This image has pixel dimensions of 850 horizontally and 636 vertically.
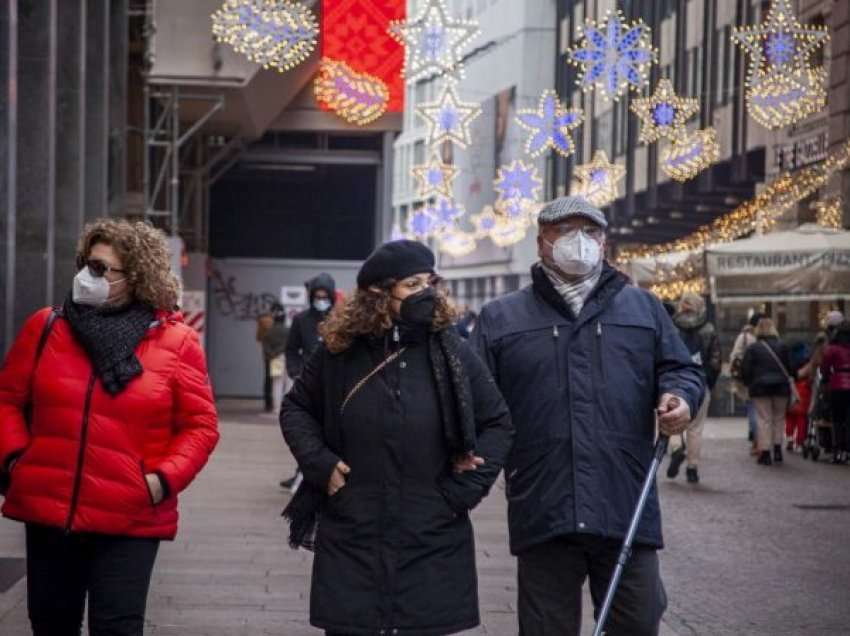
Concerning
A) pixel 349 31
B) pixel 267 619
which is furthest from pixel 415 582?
pixel 349 31

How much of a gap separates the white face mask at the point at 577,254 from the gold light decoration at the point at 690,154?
28.3 meters

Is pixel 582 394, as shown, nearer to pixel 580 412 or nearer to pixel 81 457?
pixel 580 412

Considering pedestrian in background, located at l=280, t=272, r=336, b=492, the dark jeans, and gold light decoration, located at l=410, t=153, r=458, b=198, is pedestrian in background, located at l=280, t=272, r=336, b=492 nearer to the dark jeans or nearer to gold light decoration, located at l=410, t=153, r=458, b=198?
the dark jeans

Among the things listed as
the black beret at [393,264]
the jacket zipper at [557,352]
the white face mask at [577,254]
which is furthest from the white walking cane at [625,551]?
the black beret at [393,264]

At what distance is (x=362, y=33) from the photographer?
3294 centimetres

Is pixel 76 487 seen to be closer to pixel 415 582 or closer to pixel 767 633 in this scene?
pixel 415 582

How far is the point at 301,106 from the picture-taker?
123 ft

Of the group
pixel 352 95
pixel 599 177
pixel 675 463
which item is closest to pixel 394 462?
pixel 675 463

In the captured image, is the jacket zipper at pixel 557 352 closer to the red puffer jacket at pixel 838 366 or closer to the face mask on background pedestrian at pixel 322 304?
the face mask on background pedestrian at pixel 322 304

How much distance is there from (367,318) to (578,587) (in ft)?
4.23

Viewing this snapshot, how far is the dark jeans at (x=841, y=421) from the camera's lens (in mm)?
21672

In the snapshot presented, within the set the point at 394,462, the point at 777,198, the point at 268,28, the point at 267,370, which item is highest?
the point at 268,28

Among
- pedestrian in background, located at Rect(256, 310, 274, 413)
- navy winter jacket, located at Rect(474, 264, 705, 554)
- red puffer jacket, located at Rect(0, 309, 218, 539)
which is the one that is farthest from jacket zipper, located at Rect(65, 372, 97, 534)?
pedestrian in background, located at Rect(256, 310, 274, 413)

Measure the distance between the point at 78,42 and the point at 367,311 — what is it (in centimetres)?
1493
